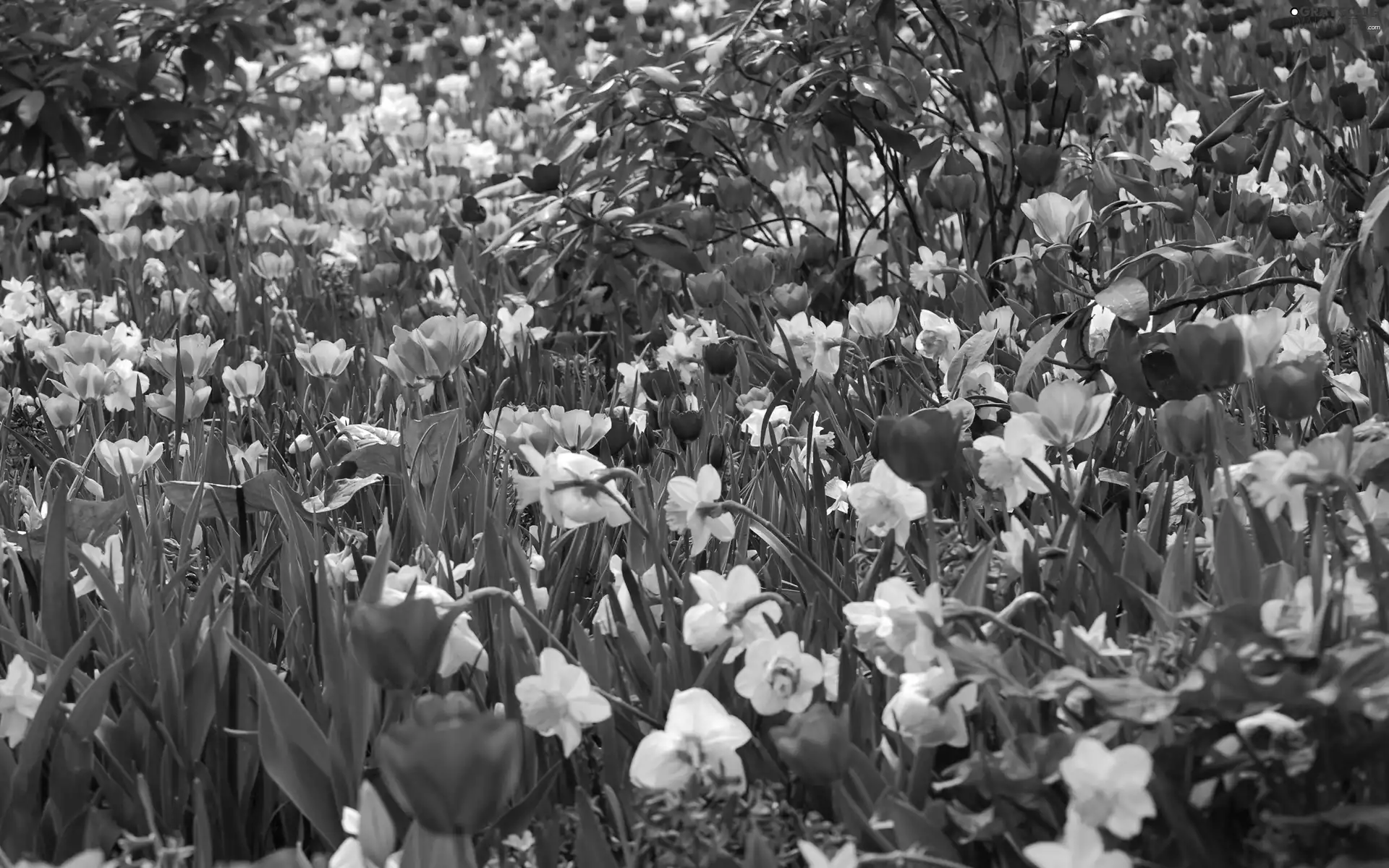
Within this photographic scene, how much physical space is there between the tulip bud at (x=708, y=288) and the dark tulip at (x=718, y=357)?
235 mm

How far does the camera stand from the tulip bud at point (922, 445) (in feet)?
3.87

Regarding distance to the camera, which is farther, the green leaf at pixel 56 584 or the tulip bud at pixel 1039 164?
the tulip bud at pixel 1039 164

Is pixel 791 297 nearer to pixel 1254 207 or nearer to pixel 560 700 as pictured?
pixel 1254 207

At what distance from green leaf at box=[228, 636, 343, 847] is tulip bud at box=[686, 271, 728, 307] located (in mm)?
1298

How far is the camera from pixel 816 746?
1.00 meters

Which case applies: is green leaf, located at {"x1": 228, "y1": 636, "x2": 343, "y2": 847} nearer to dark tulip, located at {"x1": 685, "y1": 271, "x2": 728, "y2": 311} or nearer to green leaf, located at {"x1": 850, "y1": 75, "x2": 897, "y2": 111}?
dark tulip, located at {"x1": 685, "y1": 271, "x2": 728, "y2": 311}

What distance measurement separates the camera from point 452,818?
876 millimetres

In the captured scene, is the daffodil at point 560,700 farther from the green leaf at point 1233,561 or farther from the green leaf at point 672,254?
the green leaf at point 672,254

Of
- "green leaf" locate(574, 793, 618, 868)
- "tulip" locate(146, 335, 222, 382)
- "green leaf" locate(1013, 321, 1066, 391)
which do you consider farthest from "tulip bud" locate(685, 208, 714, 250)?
"green leaf" locate(574, 793, 618, 868)

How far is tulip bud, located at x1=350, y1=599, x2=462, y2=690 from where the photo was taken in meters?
1.02

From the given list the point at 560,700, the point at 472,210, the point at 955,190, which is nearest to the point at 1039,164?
the point at 955,190

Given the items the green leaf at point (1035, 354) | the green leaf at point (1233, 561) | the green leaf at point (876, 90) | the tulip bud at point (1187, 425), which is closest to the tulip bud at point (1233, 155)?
the green leaf at point (876, 90)

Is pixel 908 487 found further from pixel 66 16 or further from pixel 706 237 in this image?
pixel 66 16

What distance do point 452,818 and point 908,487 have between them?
22.3 inches
